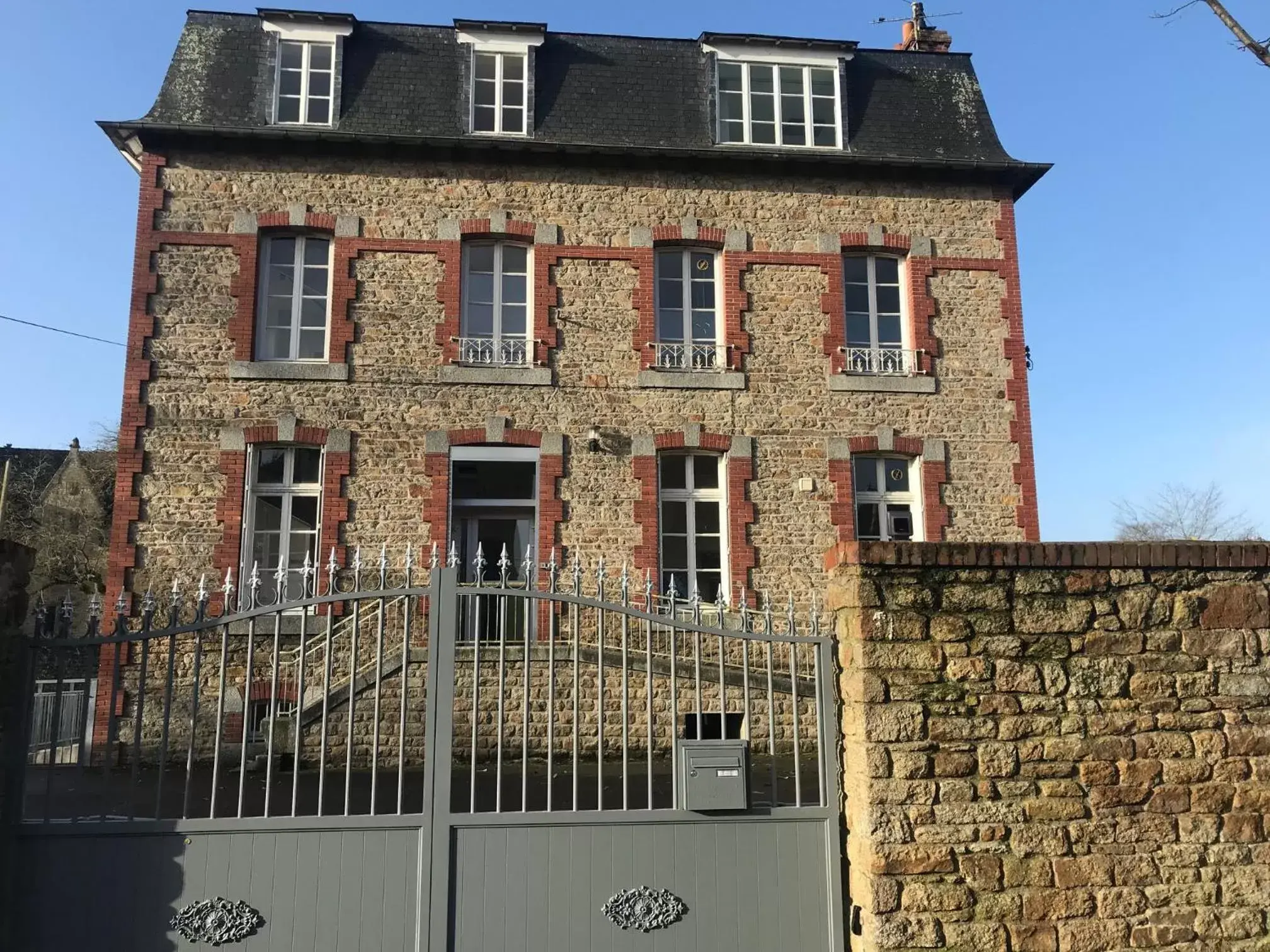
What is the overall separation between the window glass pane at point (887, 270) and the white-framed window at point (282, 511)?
8080 mm

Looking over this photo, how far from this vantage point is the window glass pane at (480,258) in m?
12.9

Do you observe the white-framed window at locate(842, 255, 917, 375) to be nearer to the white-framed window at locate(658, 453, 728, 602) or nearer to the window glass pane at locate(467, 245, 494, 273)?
the white-framed window at locate(658, 453, 728, 602)

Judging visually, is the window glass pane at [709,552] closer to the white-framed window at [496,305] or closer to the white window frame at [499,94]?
the white-framed window at [496,305]

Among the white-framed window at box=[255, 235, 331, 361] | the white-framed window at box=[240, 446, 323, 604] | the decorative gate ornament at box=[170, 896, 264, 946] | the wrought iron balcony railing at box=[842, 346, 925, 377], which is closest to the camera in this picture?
the decorative gate ornament at box=[170, 896, 264, 946]

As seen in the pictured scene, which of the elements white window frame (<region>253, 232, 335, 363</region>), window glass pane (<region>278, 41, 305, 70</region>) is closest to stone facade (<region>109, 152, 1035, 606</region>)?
white window frame (<region>253, 232, 335, 363</region>)

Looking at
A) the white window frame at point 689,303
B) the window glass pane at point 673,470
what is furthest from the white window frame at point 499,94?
the window glass pane at point 673,470

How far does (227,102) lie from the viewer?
12672 mm

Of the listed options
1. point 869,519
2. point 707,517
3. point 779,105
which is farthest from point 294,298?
point 869,519

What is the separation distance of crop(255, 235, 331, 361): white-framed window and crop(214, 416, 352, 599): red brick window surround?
1063 mm

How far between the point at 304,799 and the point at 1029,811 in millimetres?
5314

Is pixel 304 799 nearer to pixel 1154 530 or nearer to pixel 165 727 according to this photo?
pixel 165 727

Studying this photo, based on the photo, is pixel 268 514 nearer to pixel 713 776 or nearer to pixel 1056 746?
pixel 713 776

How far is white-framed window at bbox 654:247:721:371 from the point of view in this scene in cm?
1284

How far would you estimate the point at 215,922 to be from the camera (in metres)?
4.47
